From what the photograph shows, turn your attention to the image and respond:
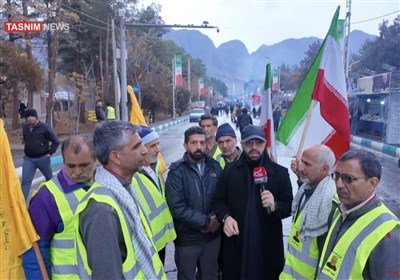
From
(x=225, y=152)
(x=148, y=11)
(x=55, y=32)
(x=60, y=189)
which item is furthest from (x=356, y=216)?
(x=148, y=11)

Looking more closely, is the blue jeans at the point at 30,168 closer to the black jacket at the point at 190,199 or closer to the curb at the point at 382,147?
the black jacket at the point at 190,199

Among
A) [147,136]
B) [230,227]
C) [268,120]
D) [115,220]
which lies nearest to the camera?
[115,220]

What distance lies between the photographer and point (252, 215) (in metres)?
2.97

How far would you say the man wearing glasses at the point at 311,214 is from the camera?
2.35 meters

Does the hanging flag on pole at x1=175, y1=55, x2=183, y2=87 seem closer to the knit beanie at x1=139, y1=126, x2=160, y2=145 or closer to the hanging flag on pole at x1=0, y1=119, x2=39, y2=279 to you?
the knit beanie at x1=139, y1=126, x2=160, y2=145

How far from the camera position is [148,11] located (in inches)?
1553

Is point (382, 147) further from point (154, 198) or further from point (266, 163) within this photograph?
point (154, 198)

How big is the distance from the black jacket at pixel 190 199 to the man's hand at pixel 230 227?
327 millimetres

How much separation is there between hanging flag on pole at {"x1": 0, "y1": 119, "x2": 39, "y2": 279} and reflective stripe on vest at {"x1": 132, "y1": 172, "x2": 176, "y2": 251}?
1074 millimetres

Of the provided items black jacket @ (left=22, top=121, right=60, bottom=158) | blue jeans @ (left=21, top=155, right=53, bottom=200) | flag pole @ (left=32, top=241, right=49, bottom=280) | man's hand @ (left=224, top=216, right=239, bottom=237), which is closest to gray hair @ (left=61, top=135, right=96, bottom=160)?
flag pole @ (left=32, top=241, right=49, bottom=280)

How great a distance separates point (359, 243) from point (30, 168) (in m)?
6.42

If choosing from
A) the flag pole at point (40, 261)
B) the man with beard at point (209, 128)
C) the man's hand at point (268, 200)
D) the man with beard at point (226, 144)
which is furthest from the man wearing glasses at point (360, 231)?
the man with beard at point (209, 128)

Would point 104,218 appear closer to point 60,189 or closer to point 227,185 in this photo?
point 60,189

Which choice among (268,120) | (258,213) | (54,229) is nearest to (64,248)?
(54,229)
